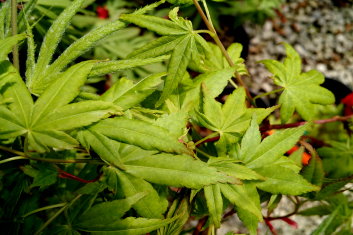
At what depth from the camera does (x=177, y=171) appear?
655 millimetres

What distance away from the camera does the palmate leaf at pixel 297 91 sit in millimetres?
1002

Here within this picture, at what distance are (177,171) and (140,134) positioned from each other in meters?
0.10

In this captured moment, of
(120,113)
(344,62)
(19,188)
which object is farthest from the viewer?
(344,62)

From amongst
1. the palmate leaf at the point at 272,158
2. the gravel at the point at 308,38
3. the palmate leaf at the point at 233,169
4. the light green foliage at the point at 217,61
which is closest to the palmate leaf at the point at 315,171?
the palmate leaf at the point at 272,158

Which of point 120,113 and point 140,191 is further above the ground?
point 120,113

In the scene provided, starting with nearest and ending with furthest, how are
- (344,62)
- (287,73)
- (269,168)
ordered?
(269,168), (287,73), (344,62)

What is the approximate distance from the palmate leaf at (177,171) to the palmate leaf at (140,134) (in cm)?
4

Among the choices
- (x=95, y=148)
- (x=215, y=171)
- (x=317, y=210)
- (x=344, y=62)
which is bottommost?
(x=344, y=62)

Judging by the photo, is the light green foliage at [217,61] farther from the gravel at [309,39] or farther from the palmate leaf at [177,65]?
the gravel at [309,39]

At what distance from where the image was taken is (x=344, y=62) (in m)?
2.96

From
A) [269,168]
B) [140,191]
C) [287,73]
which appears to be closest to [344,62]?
[287,73]

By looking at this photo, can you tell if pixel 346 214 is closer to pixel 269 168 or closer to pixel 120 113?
pixel 269 168

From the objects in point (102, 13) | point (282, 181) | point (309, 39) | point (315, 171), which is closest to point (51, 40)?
point (282, 181)

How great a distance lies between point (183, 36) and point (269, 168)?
376mm
